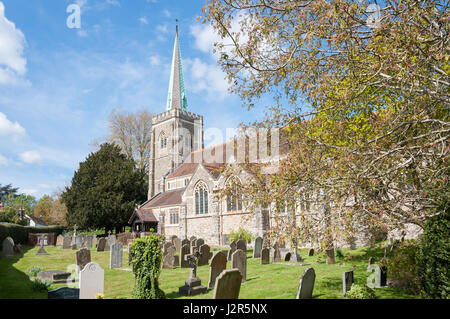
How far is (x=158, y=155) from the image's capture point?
46031 millimetres

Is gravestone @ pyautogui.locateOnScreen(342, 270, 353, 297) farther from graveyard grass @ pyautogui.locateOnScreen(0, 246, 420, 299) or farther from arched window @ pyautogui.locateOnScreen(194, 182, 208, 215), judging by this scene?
arched window @ pyautogui.locateOnScreen(194, 182, 208, 215)

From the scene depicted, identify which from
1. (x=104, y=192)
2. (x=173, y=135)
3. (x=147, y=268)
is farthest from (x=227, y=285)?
(x=173, y=135)

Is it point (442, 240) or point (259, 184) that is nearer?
point (442, 240)

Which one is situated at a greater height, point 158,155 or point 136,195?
point 158,155

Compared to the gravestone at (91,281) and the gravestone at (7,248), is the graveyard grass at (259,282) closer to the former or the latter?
the gravestone at (91,281)

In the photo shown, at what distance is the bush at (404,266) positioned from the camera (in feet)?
25.3

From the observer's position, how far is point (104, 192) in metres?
35.3

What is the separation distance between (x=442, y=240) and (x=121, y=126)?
42787 millimetres

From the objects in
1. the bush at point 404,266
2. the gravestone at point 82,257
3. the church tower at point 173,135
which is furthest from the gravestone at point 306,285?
the church tower at point 173,135

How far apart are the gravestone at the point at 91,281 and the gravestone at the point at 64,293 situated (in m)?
0.21
